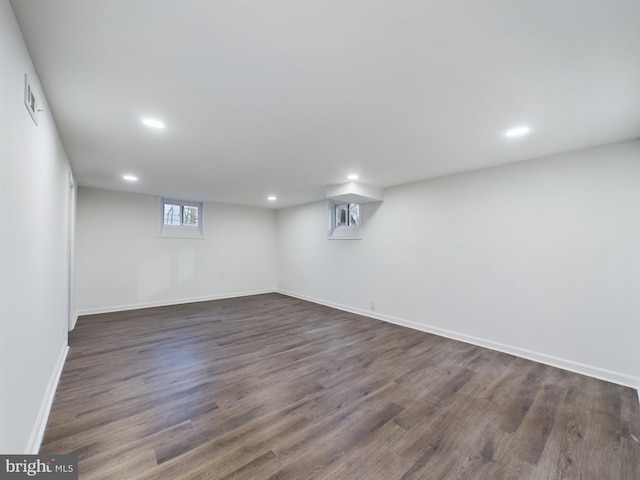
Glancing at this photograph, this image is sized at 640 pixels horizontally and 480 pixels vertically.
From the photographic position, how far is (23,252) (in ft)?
4.82

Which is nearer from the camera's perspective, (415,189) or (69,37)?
(69,37)

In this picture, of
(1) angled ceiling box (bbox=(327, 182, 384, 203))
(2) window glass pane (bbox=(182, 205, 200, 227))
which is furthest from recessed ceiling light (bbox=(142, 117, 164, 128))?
(2) window glass pane (bbox=(182, 205, 200, 227))

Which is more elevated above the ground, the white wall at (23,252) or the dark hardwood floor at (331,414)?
the white wall at (23,252)

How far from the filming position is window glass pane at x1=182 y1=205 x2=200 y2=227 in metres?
6.23

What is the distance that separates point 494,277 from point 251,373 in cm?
317

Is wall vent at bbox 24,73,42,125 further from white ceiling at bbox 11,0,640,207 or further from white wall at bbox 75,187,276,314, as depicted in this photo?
white wall at bbox 75,187,276,314

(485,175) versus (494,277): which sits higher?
(485,175)

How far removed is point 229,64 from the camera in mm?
1593

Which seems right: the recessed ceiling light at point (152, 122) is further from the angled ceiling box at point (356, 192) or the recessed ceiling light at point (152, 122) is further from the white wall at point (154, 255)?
the white wall at point (154, 255)

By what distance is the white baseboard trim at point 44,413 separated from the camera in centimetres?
163

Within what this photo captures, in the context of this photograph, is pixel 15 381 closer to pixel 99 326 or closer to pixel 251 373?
pixel 251 373

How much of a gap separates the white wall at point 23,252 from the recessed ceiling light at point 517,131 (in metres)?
3.31

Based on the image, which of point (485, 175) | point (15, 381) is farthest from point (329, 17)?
point (485, 175)

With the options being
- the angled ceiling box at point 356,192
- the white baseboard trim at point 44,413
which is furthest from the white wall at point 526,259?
the white baseboard trim at point 44,413
